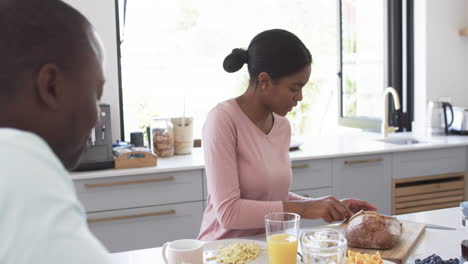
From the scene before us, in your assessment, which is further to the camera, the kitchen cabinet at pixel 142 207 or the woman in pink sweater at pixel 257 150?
the kitchen cabinet at pixel 142 207

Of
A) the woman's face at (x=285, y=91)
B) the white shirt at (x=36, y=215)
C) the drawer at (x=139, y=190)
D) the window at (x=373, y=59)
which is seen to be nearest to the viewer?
the white shirt at (x=36, y=215)

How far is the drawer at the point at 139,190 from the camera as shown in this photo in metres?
2.22

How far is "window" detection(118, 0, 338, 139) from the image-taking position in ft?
15.8

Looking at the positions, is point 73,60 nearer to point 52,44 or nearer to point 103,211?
point 52,44

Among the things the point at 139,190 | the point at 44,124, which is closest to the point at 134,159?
the point at 139,190

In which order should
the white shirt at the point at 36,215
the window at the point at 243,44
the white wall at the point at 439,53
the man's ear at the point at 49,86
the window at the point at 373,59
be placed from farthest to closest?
1. the window at the point at 243,44
2. the window at the point at 373,59
3. the white wall at the point at 439,53
4. the man's ear at the point at 49,86
5. the white shirt at the point at 36,215

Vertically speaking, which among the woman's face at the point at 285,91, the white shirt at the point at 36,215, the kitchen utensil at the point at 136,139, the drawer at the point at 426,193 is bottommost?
the drawer at the point at 426,193

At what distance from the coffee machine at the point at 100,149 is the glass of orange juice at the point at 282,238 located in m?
1.38

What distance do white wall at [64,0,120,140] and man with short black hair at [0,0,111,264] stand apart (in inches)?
88.4

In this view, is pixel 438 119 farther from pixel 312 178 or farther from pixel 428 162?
pixel 312 178

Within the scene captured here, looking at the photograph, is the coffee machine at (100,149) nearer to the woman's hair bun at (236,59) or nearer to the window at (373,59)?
the woman's hair bun at (236,59)

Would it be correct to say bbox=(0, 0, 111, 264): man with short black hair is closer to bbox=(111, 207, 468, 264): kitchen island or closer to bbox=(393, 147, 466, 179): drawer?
bbox=(111, 207, 468, 264): kitchen island

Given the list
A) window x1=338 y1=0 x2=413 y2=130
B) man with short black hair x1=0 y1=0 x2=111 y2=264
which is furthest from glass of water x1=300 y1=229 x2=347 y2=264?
window x1=338 y1=0 x2=413 y2=130

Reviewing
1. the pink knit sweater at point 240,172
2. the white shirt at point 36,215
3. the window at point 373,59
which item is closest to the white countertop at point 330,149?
the window at point 373,59
